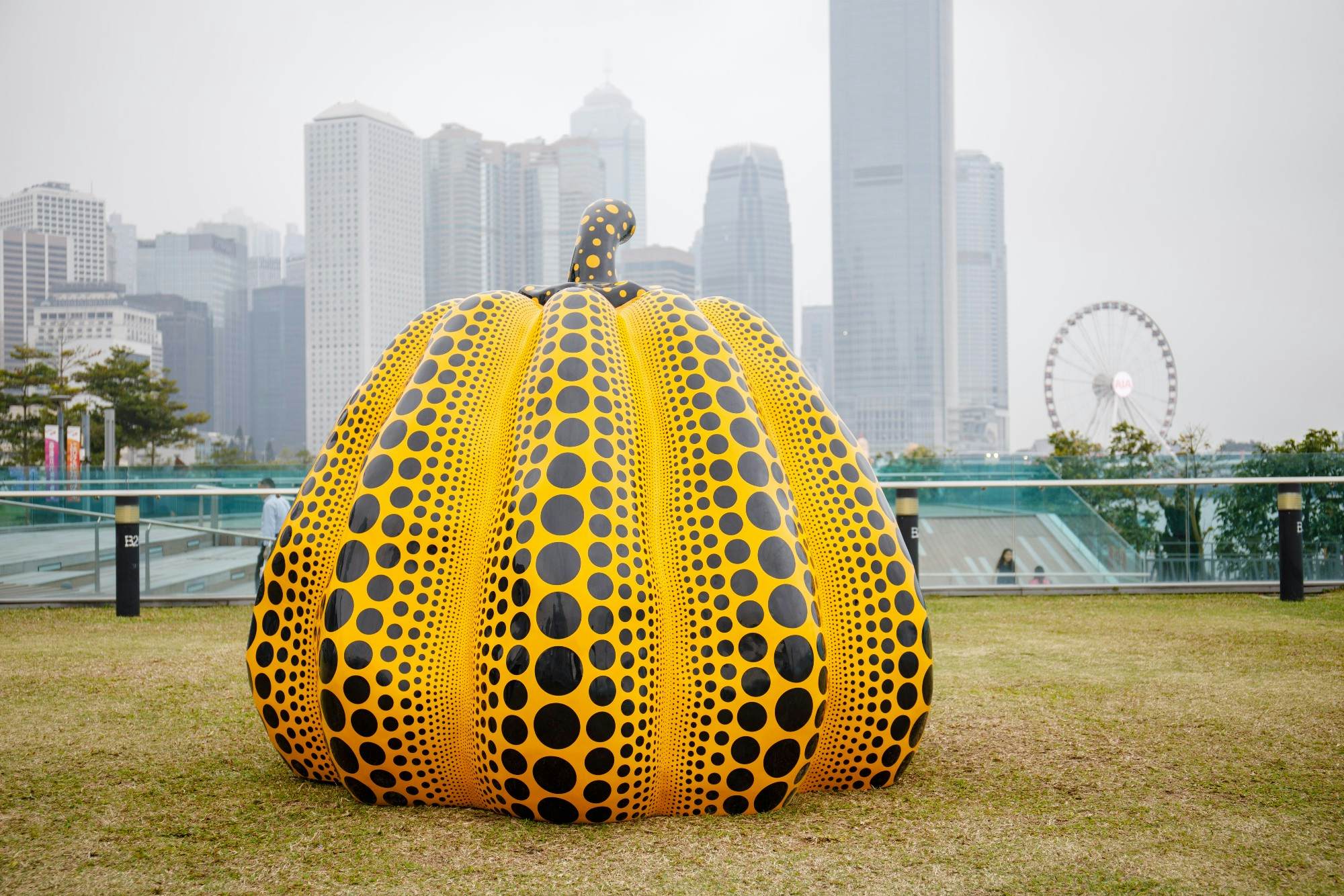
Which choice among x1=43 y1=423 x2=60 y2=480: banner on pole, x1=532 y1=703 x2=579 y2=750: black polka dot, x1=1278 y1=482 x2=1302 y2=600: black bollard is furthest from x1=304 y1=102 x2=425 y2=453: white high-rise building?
x1=532 y1=703 x2=579 y2=750: black polka dot

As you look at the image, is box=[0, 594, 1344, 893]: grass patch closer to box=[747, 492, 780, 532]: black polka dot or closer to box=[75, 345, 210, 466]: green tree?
box=[747, 492, 780, 532]: black polka dot

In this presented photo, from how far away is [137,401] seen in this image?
6981 cm

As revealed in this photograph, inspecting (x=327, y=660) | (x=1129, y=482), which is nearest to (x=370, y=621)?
(x=327, y=660)

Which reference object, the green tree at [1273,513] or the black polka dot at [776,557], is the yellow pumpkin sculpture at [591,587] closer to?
the black polka dot at [776,557]

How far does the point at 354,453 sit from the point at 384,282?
191349mm

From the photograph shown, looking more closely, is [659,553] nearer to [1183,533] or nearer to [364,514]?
[364,514]

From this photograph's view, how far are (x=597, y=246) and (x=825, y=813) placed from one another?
2.88 metres

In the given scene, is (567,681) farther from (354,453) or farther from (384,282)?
(384,282)

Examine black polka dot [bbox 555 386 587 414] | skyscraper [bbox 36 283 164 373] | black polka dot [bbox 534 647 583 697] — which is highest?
skyscraper [bbox 36 283 164 373]

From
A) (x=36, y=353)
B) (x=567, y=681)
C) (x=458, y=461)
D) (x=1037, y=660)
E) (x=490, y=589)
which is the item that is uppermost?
(x=36, y=353)

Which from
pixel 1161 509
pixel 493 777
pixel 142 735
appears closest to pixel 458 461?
pixel 493 777

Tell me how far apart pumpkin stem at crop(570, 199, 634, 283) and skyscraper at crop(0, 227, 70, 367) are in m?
190

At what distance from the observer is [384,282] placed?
18900 cm

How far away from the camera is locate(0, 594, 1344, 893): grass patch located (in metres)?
3.72
